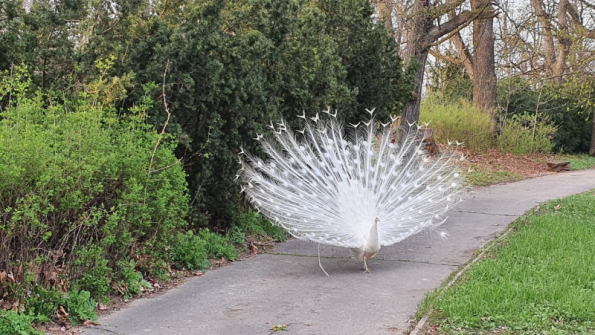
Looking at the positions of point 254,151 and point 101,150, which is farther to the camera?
point 254,151

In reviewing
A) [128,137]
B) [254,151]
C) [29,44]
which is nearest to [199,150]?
[254,151]

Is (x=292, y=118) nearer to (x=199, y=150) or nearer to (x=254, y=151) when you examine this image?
(x=254, y=151)

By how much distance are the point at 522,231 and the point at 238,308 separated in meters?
5.17

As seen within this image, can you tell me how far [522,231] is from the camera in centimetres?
952

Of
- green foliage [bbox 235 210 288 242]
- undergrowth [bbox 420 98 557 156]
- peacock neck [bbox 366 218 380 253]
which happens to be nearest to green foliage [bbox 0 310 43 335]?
peacock neck [bbox 366 218 380 253]

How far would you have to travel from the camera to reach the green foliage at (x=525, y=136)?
25.7 m

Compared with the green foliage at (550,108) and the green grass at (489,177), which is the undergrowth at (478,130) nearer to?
the green foliage at (550,108)

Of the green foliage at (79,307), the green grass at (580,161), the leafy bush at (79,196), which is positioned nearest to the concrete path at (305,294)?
the green foliage at (79,307)

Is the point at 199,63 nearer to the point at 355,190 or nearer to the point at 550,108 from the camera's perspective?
the point at 355,190

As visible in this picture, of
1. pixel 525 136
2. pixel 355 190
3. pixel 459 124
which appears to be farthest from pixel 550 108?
pixel 355 190

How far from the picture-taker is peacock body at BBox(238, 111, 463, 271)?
24.1 ft

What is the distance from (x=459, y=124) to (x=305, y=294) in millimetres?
18649

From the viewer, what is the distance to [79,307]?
5.64 metres

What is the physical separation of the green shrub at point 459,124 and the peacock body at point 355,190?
15930 mm
